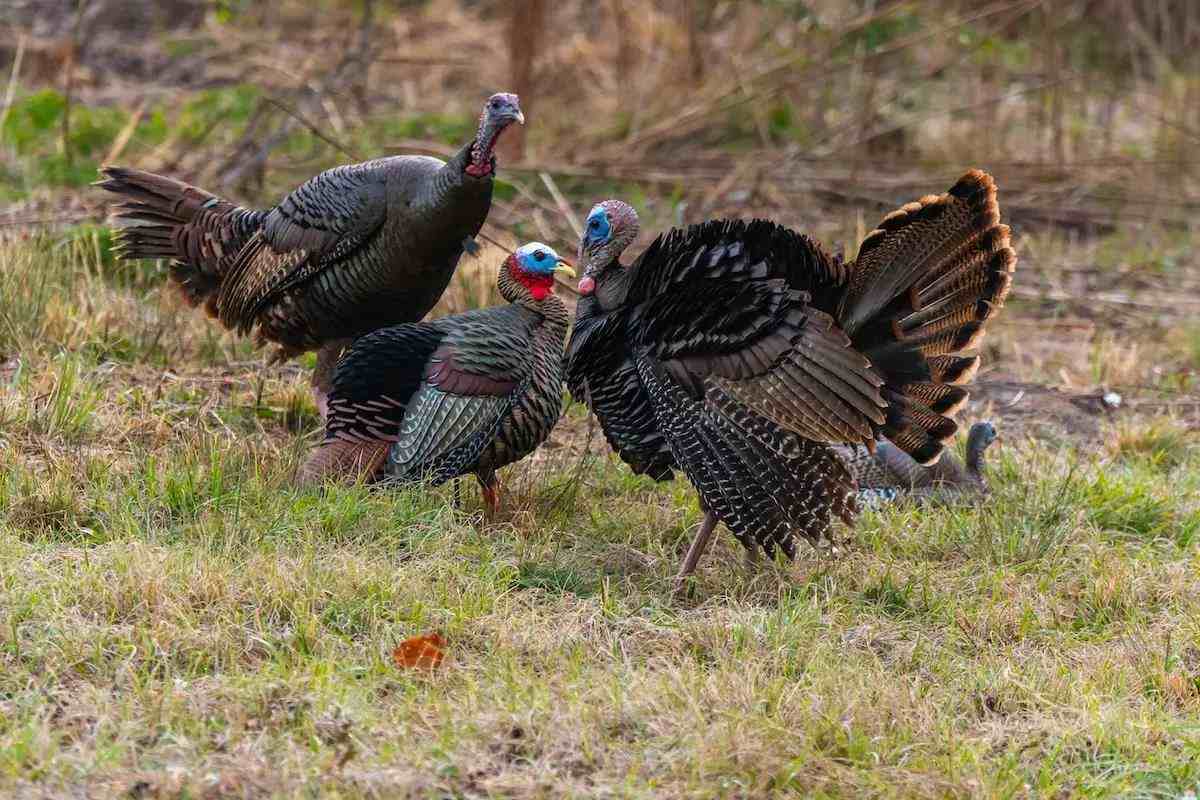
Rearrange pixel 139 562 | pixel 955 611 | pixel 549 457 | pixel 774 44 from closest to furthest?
pixel 139 562
pixel 955 611
pixel 549 457
pixel 774 44

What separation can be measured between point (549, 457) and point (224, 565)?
1.84 m

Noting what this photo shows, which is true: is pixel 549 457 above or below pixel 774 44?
below

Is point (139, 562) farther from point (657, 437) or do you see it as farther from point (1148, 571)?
point (1148, 571)

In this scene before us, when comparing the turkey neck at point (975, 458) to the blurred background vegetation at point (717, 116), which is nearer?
the turkey neck at point (975, 458)

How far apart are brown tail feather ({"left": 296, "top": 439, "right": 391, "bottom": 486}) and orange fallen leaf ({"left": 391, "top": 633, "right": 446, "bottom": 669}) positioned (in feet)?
3.76

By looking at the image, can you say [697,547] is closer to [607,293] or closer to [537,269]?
[607,293]

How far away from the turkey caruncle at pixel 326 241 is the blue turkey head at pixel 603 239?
0.51 meters

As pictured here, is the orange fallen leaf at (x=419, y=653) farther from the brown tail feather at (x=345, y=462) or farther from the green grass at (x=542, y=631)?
the brown tail feather at (x=345, y=462)

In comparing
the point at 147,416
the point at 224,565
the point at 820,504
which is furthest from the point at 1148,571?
the point at 147,416

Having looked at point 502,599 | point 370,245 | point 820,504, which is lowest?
point 502,599

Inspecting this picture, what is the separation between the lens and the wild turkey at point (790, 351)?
Result: 15.9ft

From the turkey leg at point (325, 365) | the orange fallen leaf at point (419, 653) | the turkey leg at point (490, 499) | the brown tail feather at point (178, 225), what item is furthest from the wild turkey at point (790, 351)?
the brown tail feather at point (178, 225)

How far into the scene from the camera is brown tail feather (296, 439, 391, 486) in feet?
17.1

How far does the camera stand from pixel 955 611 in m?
4.79
